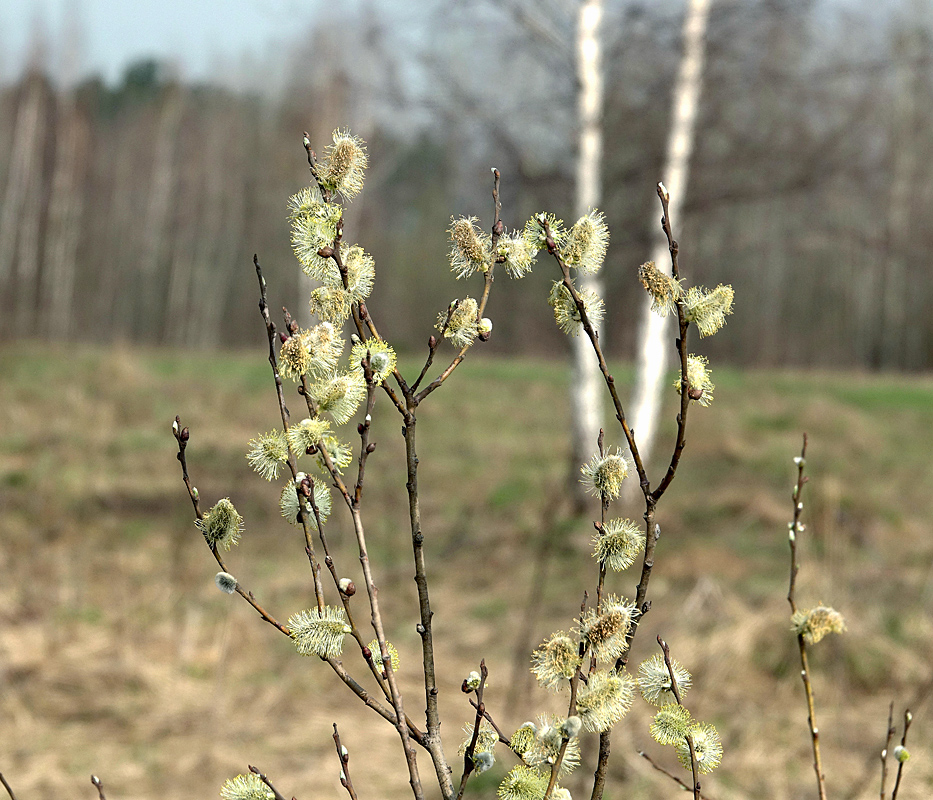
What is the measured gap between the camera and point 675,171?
22.8 feet

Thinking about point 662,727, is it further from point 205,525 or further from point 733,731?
point 733,731

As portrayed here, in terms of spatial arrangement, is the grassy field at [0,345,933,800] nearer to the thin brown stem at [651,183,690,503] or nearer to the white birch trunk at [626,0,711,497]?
the white birch trunk at [626,0,711,497]

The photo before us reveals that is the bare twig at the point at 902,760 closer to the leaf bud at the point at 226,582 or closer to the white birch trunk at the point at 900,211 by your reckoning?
the leaf bud at the point at 226,582

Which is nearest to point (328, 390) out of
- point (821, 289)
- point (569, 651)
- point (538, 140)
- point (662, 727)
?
point (569, 651)

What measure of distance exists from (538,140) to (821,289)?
21.8 meters

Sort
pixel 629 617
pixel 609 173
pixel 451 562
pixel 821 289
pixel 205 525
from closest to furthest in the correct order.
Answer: pixel 629 617 → pixel 205 525 → pixel 451 562 → pixel 609 173 → pixel 821 289

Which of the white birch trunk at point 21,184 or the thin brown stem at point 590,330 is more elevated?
the white birch trunk at point 21,184

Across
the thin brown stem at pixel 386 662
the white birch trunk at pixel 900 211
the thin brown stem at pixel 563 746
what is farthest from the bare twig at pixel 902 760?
the white birch trunk at pixel 900 211

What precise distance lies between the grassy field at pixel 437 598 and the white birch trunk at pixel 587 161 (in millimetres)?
881

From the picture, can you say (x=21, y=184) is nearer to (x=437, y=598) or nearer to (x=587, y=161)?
(x=587, y=161)

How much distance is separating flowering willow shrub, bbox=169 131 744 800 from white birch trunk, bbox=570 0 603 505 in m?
5.75

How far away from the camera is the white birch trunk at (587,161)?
684cm

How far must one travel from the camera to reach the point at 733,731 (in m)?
3.71

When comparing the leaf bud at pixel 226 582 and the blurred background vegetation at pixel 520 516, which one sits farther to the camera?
the blurred background vegetation at pixel 520 516
